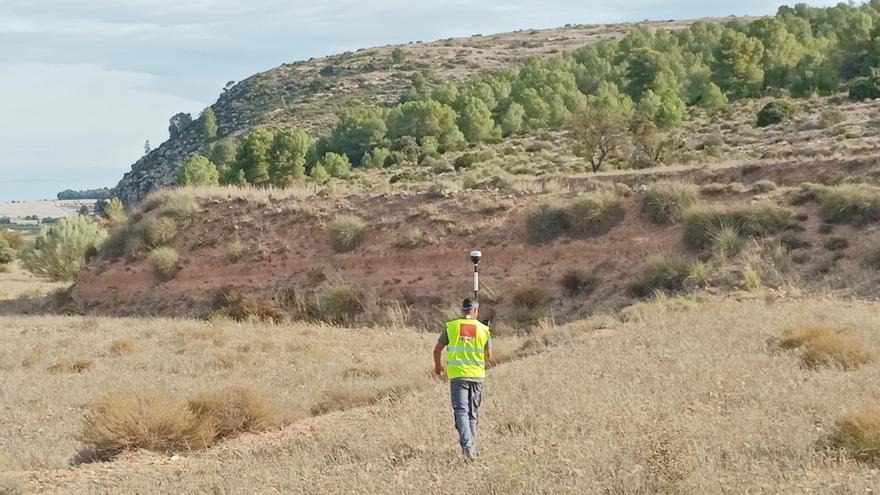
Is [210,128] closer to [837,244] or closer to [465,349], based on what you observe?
[837,244]

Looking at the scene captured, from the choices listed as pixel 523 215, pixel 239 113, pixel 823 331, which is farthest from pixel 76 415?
pixel 239 113

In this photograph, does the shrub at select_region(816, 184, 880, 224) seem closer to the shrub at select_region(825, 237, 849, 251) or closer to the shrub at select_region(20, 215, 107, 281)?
the shrub at select_region(825, 237, 849, 251)

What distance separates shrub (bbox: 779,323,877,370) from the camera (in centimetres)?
1055

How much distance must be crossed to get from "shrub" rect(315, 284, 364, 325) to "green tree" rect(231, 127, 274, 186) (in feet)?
104

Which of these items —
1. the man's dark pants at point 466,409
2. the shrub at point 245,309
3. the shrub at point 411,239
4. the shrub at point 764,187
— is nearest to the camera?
the man's dark pants at point 466,409

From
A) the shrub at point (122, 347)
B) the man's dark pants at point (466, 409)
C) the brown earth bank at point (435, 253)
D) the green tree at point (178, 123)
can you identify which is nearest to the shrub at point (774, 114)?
the brown earth bank at point (435, 253)

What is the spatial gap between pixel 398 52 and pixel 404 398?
390 feet

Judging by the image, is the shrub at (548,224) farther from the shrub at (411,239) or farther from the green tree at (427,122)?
the green tree at (427,122)

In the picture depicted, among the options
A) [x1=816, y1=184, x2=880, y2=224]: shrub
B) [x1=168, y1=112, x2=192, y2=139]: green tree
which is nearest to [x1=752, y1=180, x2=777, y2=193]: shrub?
[x1=816, y1=184, x2=880, y2=224]: shrub

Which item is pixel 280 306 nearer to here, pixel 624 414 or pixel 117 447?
pixel 117 447

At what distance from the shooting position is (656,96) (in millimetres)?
55000

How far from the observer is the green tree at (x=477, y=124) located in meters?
61.0

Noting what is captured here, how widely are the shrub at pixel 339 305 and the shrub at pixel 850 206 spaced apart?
38.8 feet

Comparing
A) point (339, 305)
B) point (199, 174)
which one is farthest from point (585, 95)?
point (339, 305)
